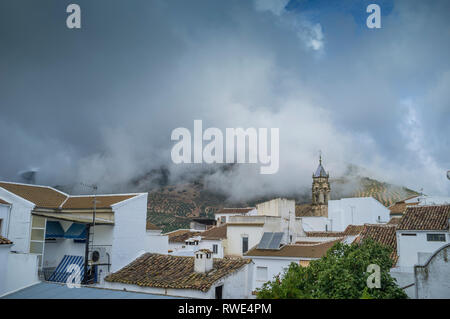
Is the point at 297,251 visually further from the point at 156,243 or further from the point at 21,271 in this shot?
the point at 21,271

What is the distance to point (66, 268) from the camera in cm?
2055

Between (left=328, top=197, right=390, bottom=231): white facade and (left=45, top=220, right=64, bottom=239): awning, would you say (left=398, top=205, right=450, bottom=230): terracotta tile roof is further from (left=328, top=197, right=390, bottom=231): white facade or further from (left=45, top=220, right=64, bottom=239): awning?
(left=328, top=197, right=390, bottom=231): white facade

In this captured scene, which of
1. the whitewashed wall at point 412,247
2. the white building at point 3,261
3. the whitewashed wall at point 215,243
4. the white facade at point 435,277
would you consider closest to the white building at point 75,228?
the white building at point 3,261

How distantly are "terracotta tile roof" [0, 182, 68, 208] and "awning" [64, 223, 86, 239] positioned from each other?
2090mm

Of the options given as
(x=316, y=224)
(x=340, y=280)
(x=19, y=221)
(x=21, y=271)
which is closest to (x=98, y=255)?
(x=19, y=221)

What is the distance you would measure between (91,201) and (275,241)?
492 inches

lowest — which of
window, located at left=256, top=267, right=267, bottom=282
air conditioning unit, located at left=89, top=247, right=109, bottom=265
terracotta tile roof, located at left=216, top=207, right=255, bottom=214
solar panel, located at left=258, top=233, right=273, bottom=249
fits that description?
window, located at left=256, top=267, right=267, bottom=282

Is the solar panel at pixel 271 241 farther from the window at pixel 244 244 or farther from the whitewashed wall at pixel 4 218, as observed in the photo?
the whitewashed wall at pixel 4 218

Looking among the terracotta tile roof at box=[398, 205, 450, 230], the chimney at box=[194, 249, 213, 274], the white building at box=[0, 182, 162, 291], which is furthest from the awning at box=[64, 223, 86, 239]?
the terracotta tile roof at box=[398, 205, 450, 230]

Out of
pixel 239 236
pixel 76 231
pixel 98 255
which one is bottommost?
pixel 98 255

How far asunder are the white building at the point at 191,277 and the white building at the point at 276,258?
4.81 metres

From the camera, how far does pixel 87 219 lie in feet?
64.2

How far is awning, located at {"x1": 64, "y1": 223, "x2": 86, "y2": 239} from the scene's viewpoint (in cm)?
2094
